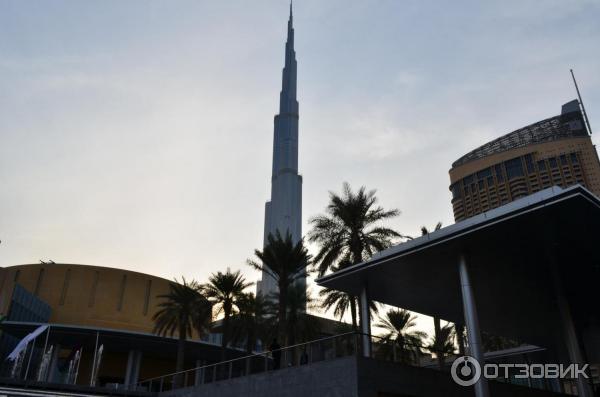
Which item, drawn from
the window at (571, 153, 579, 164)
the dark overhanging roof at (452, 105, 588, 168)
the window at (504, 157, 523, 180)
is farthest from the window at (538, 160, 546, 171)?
the dark overhanging roof at (452, 105, 588, 168)

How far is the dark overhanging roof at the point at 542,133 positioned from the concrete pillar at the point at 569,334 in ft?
280

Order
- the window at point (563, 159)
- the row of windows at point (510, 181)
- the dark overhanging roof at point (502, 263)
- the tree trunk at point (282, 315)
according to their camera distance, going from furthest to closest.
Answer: the window at point (563, 159) < the row of windows at point (510, 181) < the tree trunk at point (282, 315) < the dark overhanging roof at point (502, 263)

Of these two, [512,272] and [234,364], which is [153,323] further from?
[512,272]

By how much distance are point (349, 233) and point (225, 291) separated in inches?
478

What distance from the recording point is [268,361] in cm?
2370

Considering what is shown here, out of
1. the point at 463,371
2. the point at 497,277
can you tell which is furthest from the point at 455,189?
the point at 463,371

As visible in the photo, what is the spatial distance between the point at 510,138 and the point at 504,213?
357 ft

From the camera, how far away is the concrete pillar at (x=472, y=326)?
18570 mm

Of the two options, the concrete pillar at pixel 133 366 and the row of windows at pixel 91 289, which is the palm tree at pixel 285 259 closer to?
the concrete pillar at pixel 133 366

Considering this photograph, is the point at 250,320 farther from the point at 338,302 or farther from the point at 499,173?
the point at 499,173

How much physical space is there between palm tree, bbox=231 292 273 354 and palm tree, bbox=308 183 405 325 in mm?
9412

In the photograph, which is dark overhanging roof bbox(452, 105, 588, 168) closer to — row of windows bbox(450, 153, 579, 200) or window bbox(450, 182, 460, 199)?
row of windows bbox(450, 153, 579, 200)

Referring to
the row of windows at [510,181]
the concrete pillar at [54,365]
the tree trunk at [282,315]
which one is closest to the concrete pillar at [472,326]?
the tree trunk at [282,315]

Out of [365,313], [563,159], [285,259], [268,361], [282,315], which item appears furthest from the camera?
[563,159]
